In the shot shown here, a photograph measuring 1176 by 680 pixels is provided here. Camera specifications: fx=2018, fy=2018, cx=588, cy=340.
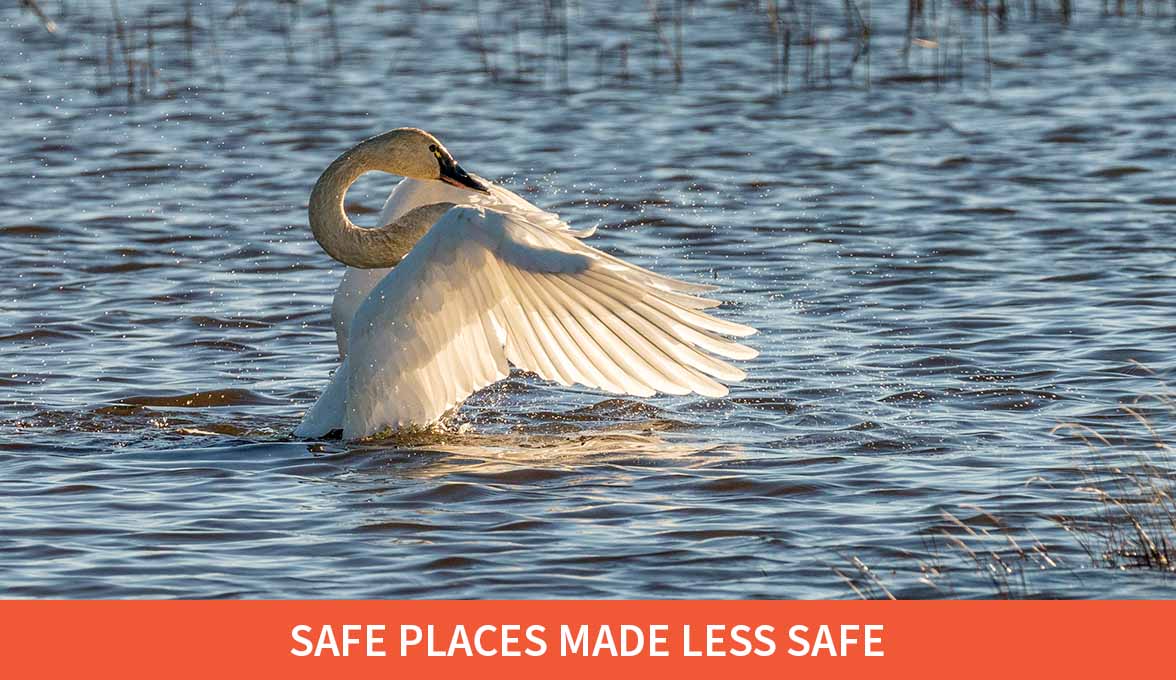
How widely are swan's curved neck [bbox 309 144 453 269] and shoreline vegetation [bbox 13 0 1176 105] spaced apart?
334 inches

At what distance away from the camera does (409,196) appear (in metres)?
8.28

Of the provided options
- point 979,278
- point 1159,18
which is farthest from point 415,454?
point 1159,18

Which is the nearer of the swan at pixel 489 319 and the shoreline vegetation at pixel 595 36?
the swan at pixel 489 319

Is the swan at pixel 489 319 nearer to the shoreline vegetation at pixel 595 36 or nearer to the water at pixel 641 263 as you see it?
the water at pixel 641 263

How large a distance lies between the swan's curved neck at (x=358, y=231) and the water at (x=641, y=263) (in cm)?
74

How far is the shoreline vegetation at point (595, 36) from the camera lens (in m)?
16.3

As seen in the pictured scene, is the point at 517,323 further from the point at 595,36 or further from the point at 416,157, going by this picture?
the point at 595,36

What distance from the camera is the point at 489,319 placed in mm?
7152

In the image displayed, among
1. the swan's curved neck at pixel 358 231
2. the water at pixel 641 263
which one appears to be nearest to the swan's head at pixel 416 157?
the swan's curved neck at pixel 358 231

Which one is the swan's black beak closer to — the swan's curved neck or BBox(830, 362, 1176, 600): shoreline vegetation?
the swan's curved neck

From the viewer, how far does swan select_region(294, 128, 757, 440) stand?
6.82 meters

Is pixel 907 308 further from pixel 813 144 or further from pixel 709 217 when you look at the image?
pixel 813 144

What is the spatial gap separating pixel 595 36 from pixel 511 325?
435 inches

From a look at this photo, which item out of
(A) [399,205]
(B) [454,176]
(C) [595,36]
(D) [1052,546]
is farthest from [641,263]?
(C) [595,36]
